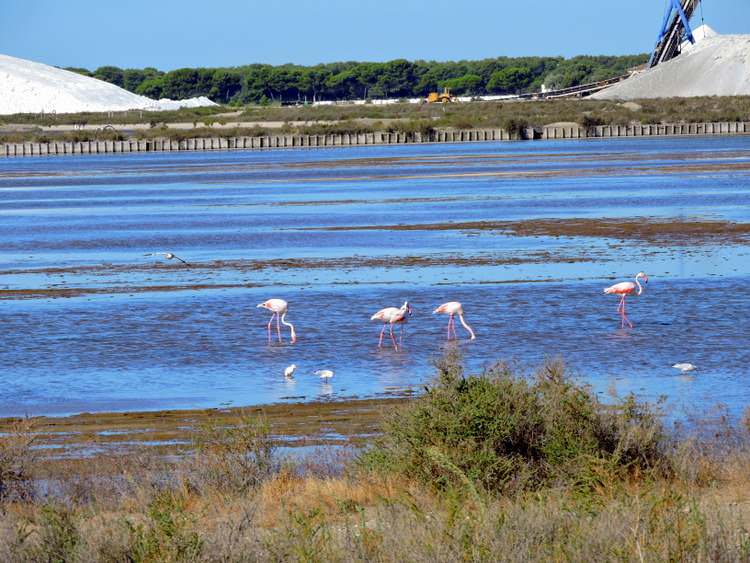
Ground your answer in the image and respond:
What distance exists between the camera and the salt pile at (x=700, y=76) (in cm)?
12475

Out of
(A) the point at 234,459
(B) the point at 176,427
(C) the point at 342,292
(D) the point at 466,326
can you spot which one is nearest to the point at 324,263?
(C) the point at 342,292

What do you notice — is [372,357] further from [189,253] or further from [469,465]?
[189,253]

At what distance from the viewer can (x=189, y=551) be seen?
6879mm

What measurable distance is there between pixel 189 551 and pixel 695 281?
1579 centimetres

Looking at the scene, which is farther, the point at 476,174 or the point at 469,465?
the point at 476,174

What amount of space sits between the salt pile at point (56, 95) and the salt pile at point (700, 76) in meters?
68.7

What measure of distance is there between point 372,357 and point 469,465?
24.5 ft

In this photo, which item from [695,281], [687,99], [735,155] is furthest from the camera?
[687,99]

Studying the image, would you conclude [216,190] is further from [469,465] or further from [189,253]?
[469,465]

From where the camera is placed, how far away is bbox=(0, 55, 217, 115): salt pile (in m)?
168

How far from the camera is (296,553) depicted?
22.6 ft

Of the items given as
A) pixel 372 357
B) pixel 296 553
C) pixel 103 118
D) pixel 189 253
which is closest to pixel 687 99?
pixel 103 118

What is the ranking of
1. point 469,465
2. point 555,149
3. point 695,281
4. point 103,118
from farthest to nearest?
1. point 103,118
2. point 555,149
3. point 695,281
4. point 469,465

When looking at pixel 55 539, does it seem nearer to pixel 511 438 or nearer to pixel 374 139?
pixel 511 438
